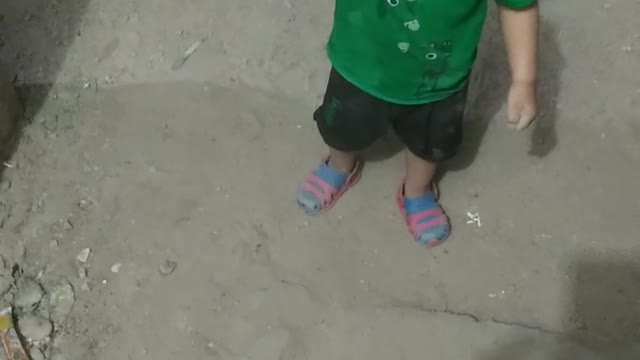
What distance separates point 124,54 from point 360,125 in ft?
1.98

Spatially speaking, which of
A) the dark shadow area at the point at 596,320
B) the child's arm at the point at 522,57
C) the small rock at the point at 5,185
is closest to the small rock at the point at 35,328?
the small rock at the point at 5,185

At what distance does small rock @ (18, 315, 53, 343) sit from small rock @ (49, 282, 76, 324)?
17mm

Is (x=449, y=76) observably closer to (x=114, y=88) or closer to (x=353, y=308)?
(x=353, y=308)

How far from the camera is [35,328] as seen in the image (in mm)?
1452

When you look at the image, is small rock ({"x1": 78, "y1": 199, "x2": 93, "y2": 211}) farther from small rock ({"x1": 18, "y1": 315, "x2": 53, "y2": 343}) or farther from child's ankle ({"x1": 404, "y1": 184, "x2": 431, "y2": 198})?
child's ankle ({"x1": 404, "y1": 184, "x2": 431, "y2": 198})

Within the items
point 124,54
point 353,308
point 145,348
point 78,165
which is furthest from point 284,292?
point 124,54

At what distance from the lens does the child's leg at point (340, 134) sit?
4.26 ft

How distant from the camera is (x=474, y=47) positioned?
3.95 ft

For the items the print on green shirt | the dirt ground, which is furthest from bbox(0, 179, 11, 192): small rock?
the print on green shirt

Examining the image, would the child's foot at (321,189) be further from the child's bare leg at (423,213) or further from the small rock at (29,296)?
the small rock at (29,296)

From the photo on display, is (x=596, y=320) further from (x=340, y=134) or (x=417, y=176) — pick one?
(x=340, y=134)

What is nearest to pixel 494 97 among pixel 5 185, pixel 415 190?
pixel 415 190

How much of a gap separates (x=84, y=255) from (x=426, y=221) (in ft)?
1.83

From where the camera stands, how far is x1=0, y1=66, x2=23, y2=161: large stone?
5.32 ft
